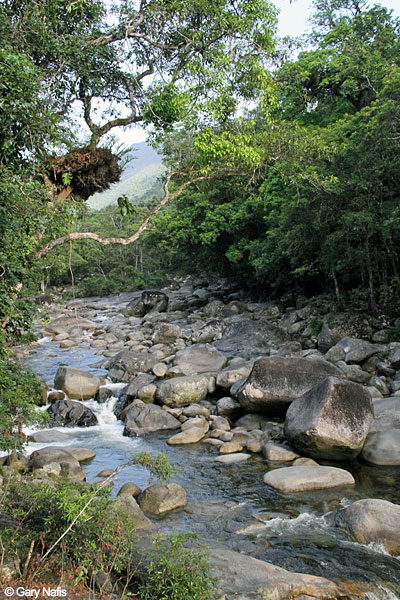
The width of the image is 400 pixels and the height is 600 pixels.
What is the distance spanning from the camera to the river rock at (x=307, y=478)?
7266 mm

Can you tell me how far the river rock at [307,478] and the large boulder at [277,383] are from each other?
7.99 ft

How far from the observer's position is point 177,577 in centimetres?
387

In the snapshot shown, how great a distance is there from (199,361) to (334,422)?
6596 millimetres

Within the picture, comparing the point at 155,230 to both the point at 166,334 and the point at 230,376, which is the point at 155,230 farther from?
the point at 166,334

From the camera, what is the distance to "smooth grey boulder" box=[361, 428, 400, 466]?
8062mm

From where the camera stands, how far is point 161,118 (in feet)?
29.3

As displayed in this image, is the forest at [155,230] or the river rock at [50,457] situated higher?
the forest at [155,230]

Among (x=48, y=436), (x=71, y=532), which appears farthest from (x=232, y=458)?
(x=71, y=532)

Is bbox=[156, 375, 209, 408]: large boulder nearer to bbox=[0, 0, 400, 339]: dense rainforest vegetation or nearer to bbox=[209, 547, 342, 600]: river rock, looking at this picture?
bbox=[0, 0, 400, 339]: dense rainforest vegetation

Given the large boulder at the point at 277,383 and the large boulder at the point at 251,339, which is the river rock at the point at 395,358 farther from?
the large boulder at the point at 251,339

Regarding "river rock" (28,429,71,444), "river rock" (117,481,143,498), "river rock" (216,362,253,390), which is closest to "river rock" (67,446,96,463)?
"river rock" (28,429,71,444)

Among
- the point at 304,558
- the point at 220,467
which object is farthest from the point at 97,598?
the point at 220,467

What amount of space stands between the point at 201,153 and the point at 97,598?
6761 mm

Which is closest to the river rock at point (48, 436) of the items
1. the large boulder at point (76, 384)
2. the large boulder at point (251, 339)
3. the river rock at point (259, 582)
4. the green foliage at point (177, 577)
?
the large boulder at point (76, 384)
